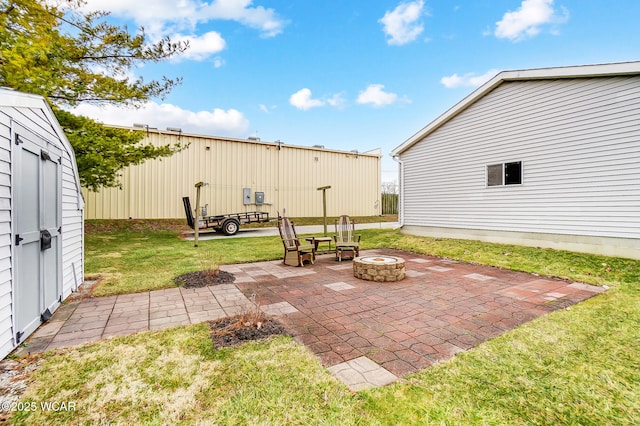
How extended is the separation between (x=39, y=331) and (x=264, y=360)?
2711 millimetres

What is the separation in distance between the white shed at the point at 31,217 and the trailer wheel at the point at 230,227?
8293mm

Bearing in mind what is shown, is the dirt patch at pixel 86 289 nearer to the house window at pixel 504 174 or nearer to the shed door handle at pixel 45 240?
the shed door handle at pixel 45 240

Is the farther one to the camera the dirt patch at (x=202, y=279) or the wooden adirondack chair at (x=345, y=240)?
the wooden adirondack chair at (x=345, y=240)

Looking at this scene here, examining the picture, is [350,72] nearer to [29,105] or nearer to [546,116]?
[546,116]

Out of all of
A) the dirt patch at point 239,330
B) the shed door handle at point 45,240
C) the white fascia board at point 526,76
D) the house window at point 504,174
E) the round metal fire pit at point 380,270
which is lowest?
the dirt patch at point 239,330

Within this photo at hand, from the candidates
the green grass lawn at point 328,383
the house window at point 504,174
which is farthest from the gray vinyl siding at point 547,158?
the green grass lawn at point 328,383

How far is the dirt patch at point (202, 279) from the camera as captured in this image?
5.14 m

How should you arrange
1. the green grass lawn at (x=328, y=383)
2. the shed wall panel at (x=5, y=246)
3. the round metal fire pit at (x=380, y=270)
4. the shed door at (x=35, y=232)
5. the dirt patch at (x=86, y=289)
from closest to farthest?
the green grass lawn at (x=328, y=383)
the shed wall panel at (x=5, y=246)
the shed door at (x=35, y=232)
the dirt patch at (x=86, y=289)
the round metal fire pit at (x=380, y=270)

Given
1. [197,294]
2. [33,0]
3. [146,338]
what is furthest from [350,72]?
[146,338]

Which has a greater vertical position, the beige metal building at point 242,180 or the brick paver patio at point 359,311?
the beige metal building at point 242,180

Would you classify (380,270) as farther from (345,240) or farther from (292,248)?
(345,240)

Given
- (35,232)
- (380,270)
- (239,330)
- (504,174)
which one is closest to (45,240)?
(35,232)

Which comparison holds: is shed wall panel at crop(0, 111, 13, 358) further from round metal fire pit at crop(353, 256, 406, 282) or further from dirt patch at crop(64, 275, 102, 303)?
round metal fire pit at crop(353, 256, 406, 282)

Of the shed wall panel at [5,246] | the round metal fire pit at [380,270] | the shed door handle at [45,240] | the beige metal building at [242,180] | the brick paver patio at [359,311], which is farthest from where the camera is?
the beige metal building at [242,180]
